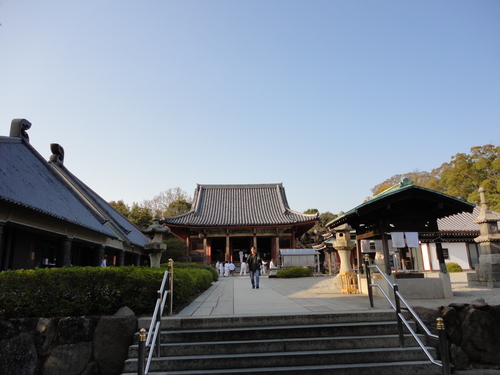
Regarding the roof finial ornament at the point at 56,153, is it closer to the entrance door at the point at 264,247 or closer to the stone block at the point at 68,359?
the stone block at the point at 68,359

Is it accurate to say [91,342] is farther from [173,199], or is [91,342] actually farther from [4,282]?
[173,199]

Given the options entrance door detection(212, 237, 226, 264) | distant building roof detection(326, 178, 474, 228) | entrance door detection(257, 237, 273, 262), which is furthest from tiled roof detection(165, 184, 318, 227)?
distant building roof detection(326, 178, 474, 228)

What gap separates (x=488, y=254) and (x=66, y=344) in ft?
54.4

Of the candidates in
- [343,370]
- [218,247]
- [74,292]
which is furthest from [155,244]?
[218,247]

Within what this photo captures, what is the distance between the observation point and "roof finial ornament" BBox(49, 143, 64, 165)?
19.5 meters

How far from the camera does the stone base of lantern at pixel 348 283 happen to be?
11195 millimetres

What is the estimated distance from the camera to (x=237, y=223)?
105ft

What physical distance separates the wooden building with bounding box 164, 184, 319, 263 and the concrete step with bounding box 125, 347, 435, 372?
82.9ft

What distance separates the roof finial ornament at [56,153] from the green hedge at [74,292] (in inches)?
604

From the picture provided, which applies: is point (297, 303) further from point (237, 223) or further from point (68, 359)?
point (237, 223)

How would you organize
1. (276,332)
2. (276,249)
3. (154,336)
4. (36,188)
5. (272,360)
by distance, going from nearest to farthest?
(154,336)
(272,360)
(276,332)
(36,188)
(276,249)

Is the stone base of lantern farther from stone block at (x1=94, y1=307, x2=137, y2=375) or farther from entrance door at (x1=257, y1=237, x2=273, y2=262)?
entrance door at (x1=257, y1=237, x2=273, y2=262)

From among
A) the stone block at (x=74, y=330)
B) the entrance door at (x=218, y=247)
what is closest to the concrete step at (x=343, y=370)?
the stone block at (x=74, y=330)

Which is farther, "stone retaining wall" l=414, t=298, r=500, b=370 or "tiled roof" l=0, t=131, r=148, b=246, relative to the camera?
"tiled roof" l=0, t=131, r=148, b=246
